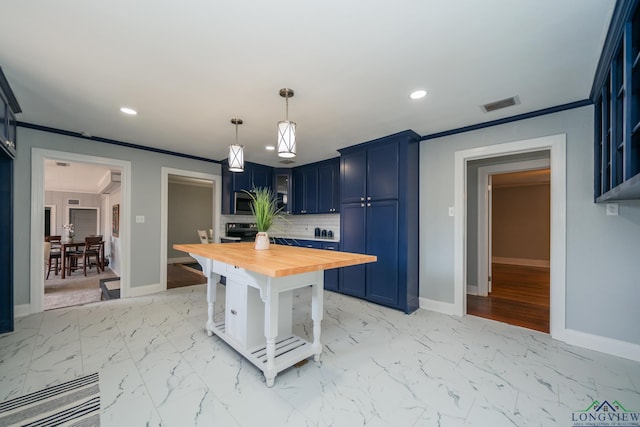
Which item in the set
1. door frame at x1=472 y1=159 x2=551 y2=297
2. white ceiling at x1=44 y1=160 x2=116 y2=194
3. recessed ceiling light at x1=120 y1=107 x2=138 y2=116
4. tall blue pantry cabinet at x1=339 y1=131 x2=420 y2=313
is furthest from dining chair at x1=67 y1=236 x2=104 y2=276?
door frame at x1=472 y1=159 x2=551 y2=297

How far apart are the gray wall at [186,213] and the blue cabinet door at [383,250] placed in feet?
20.3

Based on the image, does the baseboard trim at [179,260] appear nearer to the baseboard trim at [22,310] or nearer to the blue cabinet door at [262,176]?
the blue cabinet door at [262,176]

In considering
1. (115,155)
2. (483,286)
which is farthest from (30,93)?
(483,286)

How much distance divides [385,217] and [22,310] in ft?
15.2

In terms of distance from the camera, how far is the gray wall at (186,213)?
8109 mm

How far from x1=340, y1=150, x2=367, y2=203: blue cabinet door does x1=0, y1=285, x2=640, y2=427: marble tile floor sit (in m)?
1.77

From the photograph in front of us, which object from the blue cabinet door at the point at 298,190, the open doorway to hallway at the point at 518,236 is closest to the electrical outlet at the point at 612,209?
the open doorway to hallway at the point at 518,236

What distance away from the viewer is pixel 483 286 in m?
4.32

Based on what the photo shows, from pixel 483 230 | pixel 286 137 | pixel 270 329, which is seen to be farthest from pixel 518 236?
pixel 270 329

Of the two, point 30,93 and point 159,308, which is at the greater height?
point 30,93

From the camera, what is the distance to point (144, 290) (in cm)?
418

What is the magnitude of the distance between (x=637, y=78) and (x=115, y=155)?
538 cm

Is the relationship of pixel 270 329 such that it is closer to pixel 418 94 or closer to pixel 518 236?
pixel 418 94

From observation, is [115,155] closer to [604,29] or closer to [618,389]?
[604,29]
